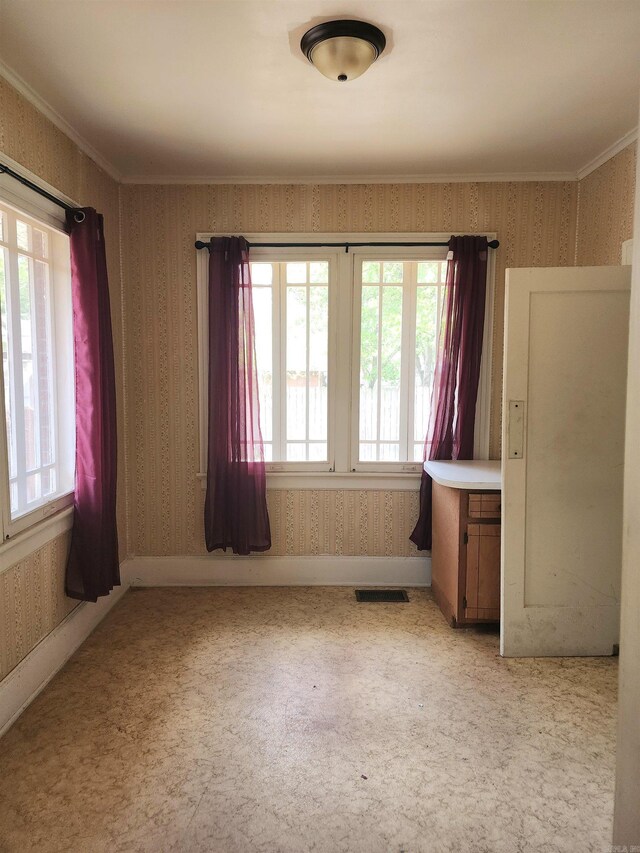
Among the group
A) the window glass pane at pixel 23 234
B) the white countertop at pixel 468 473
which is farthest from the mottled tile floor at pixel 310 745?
the window glass pane at pixel 23 234

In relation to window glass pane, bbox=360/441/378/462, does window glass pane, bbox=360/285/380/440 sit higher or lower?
higher

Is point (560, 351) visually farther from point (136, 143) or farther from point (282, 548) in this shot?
point (136, 143)

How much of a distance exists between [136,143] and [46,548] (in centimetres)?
218

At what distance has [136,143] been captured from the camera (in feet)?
9.31

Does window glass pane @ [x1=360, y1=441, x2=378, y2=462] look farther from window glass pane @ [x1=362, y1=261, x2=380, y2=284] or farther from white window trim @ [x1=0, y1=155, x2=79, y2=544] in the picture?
white window trim @ [x1=0, y1=155, x2=79, y2=544]

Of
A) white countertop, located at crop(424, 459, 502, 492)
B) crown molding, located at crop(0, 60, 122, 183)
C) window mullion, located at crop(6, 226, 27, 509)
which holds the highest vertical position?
crown molding, located at crop(0, 60, 122, 183)

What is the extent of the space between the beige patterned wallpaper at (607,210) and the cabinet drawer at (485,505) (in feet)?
4.84

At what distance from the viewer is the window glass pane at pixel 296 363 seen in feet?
11.2

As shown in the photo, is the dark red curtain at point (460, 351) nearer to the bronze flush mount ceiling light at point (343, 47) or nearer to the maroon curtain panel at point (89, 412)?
the bronze flush mount ceiling light at point (343, 47)

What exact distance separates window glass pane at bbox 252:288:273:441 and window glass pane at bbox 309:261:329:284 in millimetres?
298

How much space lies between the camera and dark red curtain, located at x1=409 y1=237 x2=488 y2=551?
324cm

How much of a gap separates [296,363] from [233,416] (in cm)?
55

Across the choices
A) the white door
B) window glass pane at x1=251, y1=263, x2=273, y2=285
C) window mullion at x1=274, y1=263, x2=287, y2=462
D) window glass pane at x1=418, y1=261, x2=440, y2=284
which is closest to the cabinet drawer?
the white door

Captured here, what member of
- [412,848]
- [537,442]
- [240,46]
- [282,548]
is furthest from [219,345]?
[412,848]
